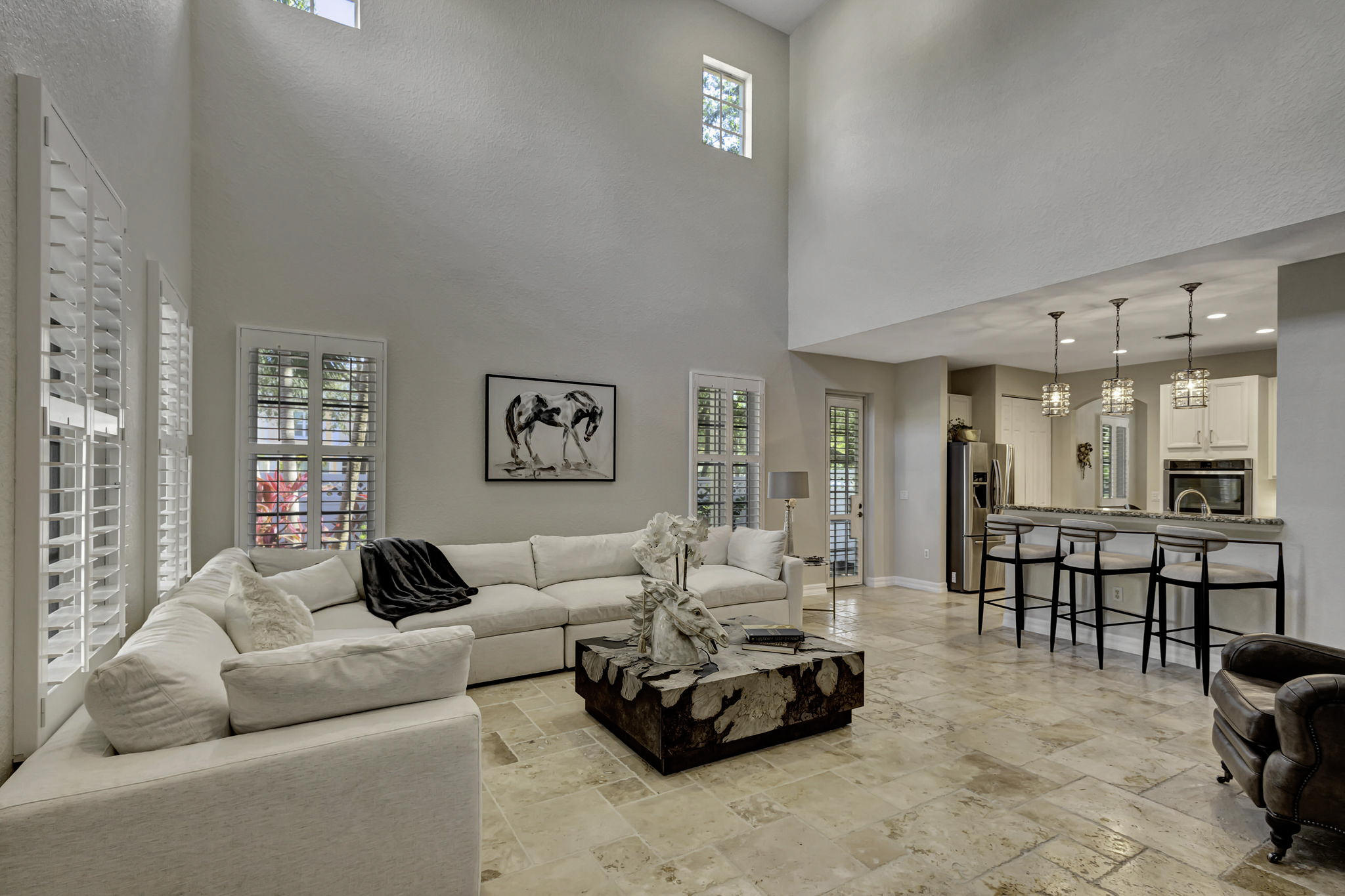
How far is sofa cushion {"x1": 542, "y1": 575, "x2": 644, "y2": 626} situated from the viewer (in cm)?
430

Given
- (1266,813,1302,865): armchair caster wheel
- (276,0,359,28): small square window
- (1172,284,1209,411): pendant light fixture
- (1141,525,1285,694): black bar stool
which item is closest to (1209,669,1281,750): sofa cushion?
(1266,813,1302,865): armchair caster wheel

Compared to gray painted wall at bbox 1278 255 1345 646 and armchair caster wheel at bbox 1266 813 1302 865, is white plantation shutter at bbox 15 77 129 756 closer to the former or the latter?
armchair caster wheel at bbox 1266 813 1302 865

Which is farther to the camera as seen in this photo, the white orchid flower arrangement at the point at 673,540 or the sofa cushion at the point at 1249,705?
the white orchid flower arrangement at the point at 673,540

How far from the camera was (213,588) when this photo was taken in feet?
9.06

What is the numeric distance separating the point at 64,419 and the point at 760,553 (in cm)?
443

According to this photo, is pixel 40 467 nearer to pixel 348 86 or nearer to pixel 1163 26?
pixel 348 86

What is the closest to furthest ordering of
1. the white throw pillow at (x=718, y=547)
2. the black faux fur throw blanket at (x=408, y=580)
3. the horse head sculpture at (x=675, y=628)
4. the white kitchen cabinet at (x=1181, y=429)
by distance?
the horse head sculpture at (x=675, y=628), the black faux fur throw blanket at (x=408, y=580), the white throw pillow at (x=718, y=547), the white kitchen cabinet at (x=1181, y=429)

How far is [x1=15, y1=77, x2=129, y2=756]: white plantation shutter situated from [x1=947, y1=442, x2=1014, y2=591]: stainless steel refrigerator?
6866 millimetres

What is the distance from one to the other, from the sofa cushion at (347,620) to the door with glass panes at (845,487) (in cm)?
465

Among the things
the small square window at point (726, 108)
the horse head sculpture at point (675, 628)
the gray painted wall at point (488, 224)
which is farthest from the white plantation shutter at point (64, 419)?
the small square window at point (726, 108)

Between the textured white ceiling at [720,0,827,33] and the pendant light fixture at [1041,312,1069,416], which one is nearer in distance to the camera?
the pendant light fixture at [1041,312,1069,416]

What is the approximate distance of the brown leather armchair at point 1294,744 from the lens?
6.73 feet

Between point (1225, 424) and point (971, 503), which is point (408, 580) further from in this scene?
point (1225, 424)

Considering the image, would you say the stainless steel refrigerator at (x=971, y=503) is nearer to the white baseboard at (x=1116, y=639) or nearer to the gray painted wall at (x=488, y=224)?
the white baseboard at (x=1116, y=639)
